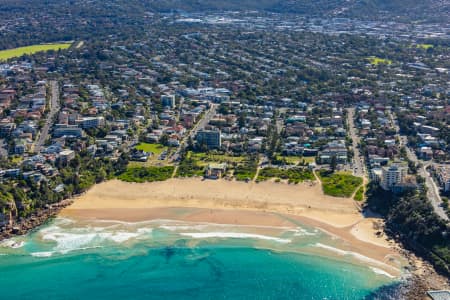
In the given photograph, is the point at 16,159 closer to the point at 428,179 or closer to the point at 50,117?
the point at 50,117

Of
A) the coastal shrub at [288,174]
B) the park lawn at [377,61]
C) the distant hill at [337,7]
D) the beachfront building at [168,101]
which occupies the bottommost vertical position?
the coastal shrub at [288,174]

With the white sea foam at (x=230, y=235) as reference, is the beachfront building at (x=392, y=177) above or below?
above

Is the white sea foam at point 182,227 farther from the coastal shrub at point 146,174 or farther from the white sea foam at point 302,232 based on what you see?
the coastal shrub at point 146,174

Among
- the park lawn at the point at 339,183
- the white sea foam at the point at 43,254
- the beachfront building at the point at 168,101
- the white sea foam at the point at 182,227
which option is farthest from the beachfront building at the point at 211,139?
the white sea foam at the point at 43,254

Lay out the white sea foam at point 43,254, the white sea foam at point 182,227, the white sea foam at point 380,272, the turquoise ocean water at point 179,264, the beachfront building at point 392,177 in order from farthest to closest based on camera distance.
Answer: the beachfront building at point 392,177 < the white sea foam at point 182,227 < the white sea foam at point 43,254 < the white sea foam at point 380,272 < the turquoise ocean water at point 179,264

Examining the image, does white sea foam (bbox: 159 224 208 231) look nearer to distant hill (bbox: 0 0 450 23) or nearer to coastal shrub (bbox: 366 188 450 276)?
coastal shrub (bbox: 366 188 450 276)

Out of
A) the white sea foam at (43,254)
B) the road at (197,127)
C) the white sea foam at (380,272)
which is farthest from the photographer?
the road at (197,127)

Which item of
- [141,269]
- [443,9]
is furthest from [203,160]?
[443,9]
